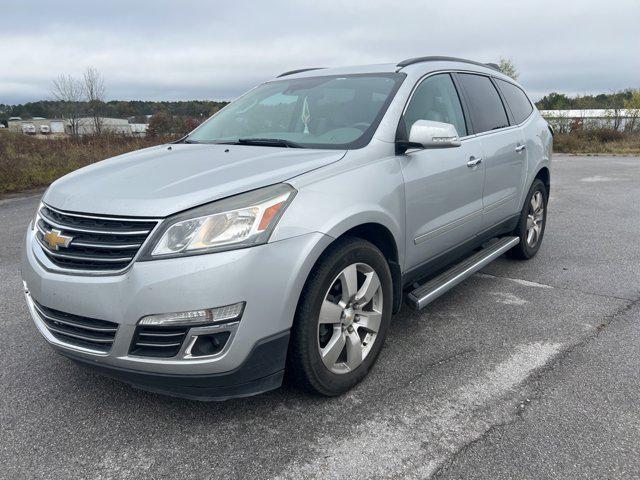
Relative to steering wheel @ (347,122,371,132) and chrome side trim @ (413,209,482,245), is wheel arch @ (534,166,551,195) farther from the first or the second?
steering wheel @ (347,122,371,132)

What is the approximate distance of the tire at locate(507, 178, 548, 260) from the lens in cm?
482

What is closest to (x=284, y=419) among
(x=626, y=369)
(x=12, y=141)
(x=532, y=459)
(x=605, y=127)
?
(x=532, y=459)

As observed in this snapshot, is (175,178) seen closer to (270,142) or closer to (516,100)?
(270,142)

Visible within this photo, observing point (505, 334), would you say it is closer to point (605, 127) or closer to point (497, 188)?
point (497, 188)

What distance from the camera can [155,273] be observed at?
2.08m

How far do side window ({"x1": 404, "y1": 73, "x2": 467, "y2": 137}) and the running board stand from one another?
0.97 m

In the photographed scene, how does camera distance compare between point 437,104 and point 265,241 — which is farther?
point 437,104

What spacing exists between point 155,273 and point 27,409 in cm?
120

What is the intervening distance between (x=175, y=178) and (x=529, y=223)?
3.80 metres

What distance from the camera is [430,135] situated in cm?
290

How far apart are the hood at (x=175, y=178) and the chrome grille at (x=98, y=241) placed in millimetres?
43

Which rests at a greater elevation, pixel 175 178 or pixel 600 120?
pixel 600 120

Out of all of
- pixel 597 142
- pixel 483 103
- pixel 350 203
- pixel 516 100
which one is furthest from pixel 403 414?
pixel 597 142

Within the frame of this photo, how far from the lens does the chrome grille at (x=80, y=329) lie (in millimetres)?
2199
